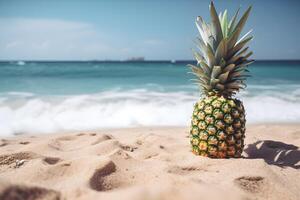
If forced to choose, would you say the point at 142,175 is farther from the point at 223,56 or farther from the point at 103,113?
the point at 103,113

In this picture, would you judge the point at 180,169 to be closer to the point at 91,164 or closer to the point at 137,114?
the point at 91,164

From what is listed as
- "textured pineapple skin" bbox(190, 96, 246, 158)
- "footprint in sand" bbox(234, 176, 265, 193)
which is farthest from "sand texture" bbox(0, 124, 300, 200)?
"textured pineapple skin" bbox(190, 96, 246, 158)

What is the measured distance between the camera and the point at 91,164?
6.85 feet

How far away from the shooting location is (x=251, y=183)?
207 centimetres

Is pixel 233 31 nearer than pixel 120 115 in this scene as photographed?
Yes

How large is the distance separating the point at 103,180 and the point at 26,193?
0.50 meters

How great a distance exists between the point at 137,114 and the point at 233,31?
4013 millimetres

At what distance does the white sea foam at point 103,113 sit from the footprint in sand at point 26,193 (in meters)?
3.44

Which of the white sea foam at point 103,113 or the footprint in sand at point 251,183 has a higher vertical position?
the footprint in sand at point 251,183

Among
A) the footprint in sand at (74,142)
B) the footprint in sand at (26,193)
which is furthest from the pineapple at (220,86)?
the footprint in sand at (26,193)

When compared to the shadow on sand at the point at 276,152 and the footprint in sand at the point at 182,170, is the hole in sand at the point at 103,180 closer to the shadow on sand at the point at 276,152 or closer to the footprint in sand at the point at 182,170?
the footprint in sand at the point at 182,170

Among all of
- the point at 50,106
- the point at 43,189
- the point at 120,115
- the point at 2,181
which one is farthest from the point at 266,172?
the point at 50,106

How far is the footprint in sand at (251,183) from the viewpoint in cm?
200

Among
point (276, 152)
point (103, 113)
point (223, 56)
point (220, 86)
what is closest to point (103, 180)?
point (220, 86)
